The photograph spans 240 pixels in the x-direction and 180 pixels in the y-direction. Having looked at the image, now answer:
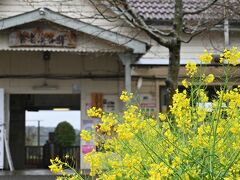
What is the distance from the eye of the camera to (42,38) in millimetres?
12016

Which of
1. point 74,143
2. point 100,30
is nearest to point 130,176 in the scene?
point 100,30

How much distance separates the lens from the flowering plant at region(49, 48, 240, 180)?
13.0 ft

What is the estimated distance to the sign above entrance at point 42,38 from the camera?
39.3 feet

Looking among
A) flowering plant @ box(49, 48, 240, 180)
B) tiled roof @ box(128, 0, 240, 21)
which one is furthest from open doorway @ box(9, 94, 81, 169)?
flowering plant @ box(49, 48, 240, 180)

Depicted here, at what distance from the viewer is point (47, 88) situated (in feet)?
45.9

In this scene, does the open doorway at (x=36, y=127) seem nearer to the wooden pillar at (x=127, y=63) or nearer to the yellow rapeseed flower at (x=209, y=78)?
the wooden pillar at (x=127, y=63)

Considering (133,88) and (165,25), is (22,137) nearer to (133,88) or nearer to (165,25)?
(133,88)

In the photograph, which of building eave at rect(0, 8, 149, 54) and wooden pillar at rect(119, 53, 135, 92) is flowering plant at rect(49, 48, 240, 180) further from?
wooden pillar at rect(119, 53, 135, 92)

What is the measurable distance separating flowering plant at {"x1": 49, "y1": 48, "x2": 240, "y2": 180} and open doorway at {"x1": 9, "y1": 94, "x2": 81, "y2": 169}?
10.5 metres

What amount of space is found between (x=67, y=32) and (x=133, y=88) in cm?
260

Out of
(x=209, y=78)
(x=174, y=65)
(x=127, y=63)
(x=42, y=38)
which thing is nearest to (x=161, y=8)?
(x=127, y=63)

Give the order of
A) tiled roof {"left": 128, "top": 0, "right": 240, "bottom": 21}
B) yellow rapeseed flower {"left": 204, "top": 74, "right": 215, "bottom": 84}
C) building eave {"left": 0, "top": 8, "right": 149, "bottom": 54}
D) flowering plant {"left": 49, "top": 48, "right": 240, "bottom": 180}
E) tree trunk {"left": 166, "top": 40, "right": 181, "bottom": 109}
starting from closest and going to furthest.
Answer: flowering plant {"left": 49, "top": 48, "right": 240, "bottom": 180} → yellow rapeseed flower {"left": 204, "top": 74, "right": 215, "bottom": 84} → tree trunk {"left": 166, "top": 40, "right": 181, "bottom": 109} → building eave {"left": 0, "top": 8, "right": 149, "bottom": 54} → tiled roof {"left": 128, "top": 0, "right": 240, "bottom": 21}

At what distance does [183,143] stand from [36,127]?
19208mm

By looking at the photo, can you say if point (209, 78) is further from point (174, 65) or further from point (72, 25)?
point (72, 25)
